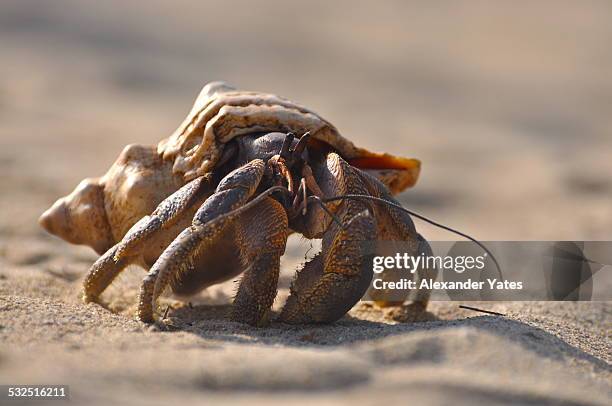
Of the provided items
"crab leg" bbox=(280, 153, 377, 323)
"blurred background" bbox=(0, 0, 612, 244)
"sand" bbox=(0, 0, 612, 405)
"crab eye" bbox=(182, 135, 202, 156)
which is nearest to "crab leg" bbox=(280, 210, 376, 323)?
"crab leg" bbox=(280, 153, 377, 323)

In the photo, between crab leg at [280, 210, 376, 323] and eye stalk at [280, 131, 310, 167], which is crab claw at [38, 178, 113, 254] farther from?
crab leg at [280, 210, 376, 323]

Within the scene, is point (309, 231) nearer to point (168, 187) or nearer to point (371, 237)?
point (371, 237)

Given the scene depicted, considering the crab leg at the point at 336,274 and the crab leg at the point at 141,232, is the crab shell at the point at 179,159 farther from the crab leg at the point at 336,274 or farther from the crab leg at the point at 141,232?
the crab leg at the point at 336,274

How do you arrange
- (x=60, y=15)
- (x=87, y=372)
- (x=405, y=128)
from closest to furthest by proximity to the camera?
(x=87, y=372) < (x=405, y=128) < (x=60, y=15)

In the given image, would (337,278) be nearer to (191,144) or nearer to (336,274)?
(336,274)

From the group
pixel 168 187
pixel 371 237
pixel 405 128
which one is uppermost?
pixel 405 128

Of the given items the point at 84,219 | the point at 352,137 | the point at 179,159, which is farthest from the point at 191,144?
the point at 352,137

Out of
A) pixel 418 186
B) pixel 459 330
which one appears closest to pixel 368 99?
pixel 418 186
